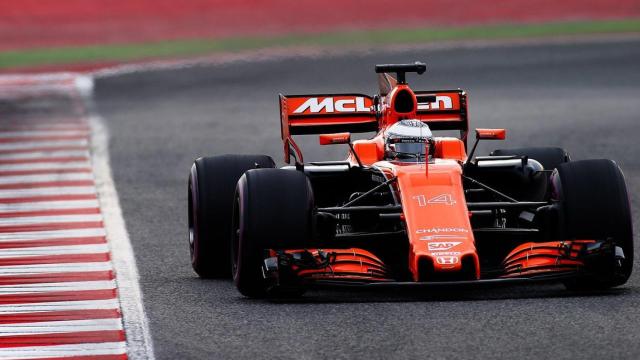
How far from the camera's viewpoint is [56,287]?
12859mm

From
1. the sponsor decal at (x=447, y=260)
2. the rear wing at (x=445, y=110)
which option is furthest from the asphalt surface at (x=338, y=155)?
the rear wing at (x=445, y=110)

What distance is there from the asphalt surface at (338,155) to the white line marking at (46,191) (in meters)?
0.45

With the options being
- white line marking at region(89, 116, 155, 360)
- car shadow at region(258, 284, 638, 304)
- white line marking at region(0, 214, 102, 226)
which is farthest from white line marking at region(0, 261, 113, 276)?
white line marking at region(0, 214, 102, 226)

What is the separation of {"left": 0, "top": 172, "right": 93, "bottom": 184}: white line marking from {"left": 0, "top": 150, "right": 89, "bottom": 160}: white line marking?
6.06 feet

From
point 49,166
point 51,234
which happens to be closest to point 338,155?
point 49,166

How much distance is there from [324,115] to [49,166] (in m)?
8.03

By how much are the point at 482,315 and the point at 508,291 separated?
115cm

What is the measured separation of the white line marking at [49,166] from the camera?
830 inches

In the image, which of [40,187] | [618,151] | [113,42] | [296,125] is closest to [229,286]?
[296,125]

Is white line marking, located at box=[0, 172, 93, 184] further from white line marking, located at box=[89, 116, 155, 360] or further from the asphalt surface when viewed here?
the asphalt surface

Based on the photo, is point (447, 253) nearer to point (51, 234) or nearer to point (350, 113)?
point (350, 113)

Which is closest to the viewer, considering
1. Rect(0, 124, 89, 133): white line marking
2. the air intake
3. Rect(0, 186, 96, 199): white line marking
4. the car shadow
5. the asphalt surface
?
the asphalt surface

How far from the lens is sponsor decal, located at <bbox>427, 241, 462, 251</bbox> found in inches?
436

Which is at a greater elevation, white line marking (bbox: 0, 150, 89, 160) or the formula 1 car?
the formula 1 car
